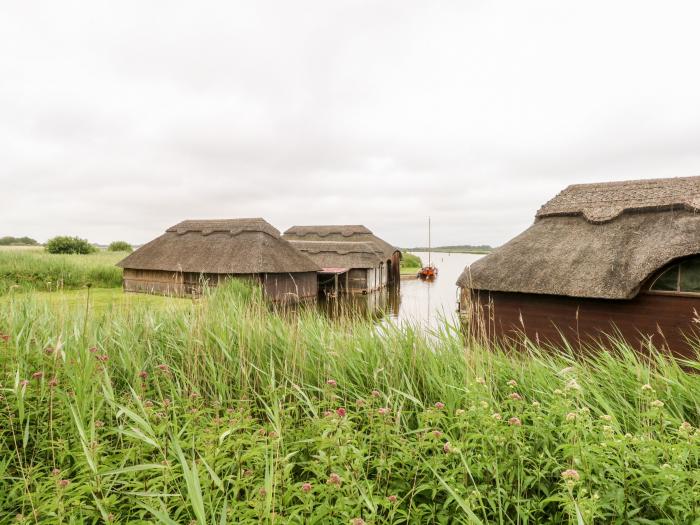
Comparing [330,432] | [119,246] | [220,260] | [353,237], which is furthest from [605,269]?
[119,246]

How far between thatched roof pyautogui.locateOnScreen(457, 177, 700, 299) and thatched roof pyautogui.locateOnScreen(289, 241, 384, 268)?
17175 mm

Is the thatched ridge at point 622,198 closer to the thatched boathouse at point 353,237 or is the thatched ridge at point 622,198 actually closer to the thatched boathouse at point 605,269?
the thatched boathouse at point 605,269

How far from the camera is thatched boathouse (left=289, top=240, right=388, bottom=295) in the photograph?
30055mm

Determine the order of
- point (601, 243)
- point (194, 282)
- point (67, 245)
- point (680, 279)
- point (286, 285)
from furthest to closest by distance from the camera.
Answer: point (67, 245) < point (286, 285) < point (194, 282) < point (601, 243) < point (680, 279)

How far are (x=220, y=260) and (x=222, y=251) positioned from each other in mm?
953

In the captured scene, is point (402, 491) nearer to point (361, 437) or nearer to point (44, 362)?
point (361, 437)

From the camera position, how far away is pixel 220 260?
2128 cm

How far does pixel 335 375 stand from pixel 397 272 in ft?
125

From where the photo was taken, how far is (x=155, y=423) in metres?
2.92

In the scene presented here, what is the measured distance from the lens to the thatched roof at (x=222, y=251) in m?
21.0

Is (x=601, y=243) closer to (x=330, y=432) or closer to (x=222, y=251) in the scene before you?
(x=330, y=432)

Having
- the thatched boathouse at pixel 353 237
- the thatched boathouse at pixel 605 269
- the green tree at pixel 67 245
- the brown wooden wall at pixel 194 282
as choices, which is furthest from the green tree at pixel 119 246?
the thatched boathouse at pixel 605 269

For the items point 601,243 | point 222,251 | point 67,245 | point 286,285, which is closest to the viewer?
point 601,243

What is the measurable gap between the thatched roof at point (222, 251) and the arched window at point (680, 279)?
16.1 meters
